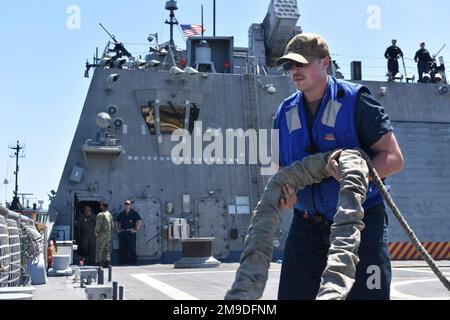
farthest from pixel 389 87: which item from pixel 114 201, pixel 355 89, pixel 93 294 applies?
pixel 355 89

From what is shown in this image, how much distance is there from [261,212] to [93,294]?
3.91m

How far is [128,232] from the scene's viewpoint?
1439 centimetres

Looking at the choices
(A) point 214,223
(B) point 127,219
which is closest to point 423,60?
(A) point 214,223

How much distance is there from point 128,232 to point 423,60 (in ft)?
35.2

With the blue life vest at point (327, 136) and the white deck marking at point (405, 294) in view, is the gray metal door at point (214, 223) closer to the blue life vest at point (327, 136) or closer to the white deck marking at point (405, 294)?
the white deck marking at point (405, 294)

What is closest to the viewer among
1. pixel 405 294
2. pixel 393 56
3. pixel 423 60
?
pixel 405 294

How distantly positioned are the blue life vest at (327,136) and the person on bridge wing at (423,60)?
57.3 feet

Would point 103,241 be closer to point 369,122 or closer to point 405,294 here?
point 405,294

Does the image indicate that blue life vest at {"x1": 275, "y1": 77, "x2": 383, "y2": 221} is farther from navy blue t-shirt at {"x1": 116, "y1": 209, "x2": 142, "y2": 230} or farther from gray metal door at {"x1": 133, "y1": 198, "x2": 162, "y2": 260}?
gray metal door at {"x1": 133, "y1": 198, "x2": 162, "y2": 260}

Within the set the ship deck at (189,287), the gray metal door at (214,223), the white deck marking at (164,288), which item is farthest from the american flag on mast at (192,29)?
the white deck marking at (164,288)

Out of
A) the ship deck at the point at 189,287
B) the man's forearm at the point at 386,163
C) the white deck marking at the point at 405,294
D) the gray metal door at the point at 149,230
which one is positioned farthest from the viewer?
the gray metal door at the point at 149,230

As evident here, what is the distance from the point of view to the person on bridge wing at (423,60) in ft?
63.5

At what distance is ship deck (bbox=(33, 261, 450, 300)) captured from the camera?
285 inches

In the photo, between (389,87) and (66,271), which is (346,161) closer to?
(66,271)
